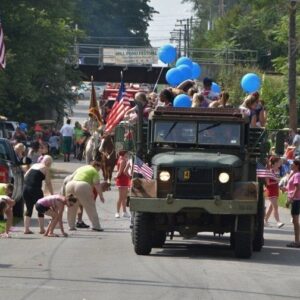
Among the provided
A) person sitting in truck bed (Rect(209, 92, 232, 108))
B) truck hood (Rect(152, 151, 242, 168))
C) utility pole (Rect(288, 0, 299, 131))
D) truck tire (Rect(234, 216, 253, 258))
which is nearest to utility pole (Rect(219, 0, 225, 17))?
utility pole (Rect(288, 0, 299, 131))

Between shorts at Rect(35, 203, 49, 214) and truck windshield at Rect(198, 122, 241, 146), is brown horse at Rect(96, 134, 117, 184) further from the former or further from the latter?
truck windshield at Rect(198, 122, 241, 146)

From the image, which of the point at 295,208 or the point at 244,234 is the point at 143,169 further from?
the point at 295,208

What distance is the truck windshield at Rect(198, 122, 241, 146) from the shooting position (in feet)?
66.1

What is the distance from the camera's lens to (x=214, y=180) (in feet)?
63.0

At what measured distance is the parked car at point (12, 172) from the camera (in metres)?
25.1

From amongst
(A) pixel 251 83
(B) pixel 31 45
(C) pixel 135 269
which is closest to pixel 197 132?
(C) pixel 135 269

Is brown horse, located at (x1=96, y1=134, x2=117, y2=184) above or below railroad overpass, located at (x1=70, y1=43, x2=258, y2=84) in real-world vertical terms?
below

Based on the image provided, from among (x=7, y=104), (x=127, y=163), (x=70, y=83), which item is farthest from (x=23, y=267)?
(x=70, y=83)

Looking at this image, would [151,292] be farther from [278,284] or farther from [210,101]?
[210,101]

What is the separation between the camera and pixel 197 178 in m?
19.2

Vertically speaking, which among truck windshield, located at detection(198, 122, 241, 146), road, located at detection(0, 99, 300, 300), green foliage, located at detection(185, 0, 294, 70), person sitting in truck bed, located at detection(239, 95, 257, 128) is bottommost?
road, located at detection(0, 99, 300, 300)

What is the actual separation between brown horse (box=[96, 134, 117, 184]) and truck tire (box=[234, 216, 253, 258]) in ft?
42.8

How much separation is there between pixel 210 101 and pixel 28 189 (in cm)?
411

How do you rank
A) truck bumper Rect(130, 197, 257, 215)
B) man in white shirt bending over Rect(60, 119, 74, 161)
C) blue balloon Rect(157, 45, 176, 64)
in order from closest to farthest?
truck bumper Rect(130, 197, 257, 215) < blue balloon Rect(157, 45, 176, 64) < man in white shirt bending over Rect(60, 119, 74, 161)
